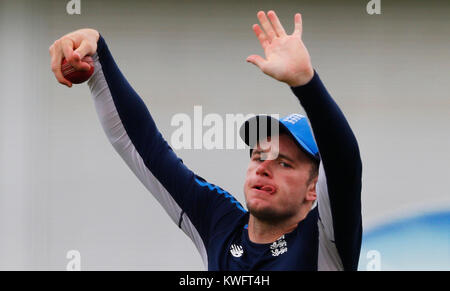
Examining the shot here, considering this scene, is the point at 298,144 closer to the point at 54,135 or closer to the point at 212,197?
the point at 212,197

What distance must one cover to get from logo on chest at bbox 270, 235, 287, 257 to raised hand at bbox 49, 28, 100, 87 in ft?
1.92

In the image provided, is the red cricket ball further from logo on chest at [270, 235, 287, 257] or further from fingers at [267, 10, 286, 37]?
logo on chest at [270, 235, 287, 257]

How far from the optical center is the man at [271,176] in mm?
1188

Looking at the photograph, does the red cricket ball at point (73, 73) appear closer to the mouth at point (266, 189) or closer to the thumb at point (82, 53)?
the thumb at point (82, 53)

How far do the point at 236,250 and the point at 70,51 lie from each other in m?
0.60

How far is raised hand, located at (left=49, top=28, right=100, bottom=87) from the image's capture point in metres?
1.33

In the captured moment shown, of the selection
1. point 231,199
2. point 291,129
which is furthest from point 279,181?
point 231,199

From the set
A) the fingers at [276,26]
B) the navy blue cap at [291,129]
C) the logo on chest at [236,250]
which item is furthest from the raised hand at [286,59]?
the logo on chest at [236,250]

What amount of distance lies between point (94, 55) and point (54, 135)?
1004 mm

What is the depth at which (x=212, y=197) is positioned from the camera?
5.19ft

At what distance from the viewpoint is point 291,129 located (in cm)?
141

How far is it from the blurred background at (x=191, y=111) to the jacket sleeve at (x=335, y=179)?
106 cm

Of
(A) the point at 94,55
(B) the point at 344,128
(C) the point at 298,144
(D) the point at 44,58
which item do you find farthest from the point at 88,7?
(B) the point at 344,128

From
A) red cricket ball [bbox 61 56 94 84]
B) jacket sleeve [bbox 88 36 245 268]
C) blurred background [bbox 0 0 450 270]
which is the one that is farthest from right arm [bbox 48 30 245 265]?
blurred background [bbox 0 0 450 270]
